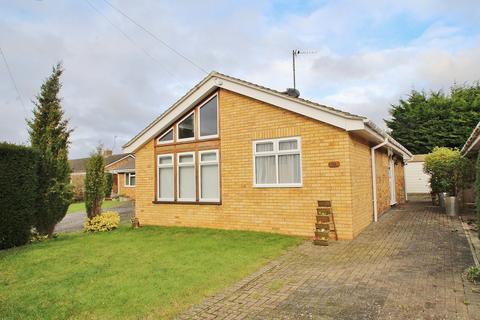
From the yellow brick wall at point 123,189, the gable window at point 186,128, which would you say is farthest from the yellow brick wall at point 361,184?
the yellow brick wall at point 123,189

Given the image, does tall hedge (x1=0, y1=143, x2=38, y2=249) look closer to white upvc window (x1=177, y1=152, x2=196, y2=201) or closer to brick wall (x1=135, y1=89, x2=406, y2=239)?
brick wall (x1=135, y1=89, x2=406, y2=239)

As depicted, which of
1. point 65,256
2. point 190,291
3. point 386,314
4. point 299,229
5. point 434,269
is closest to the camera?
point 386,314

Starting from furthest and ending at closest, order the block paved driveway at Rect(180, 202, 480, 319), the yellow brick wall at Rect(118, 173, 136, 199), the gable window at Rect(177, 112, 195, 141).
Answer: the yellow brick wall at Rect(118, 173, 136, 199)
the gable window at Rect(177, 112, 195, 141)
the block paved driveway at Rect(180, 202, 480, 319)

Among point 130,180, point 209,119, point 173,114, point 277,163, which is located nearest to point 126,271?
point 277,163

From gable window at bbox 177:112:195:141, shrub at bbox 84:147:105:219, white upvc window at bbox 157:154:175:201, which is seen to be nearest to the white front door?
gable window at bbox 177:112:195:141

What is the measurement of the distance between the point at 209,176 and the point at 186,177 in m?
1.10

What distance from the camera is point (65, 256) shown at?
8.12 m

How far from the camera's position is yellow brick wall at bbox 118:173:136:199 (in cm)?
3306

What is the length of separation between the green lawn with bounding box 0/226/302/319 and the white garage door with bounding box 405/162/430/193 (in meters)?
21.4

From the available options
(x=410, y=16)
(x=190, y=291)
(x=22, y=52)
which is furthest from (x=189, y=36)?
(x=190, y=291)

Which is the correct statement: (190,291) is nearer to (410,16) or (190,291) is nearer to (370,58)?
(410,16)

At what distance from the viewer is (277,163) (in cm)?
996

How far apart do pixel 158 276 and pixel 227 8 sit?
8631mm

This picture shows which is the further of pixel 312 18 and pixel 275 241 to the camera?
pixel 312 18
